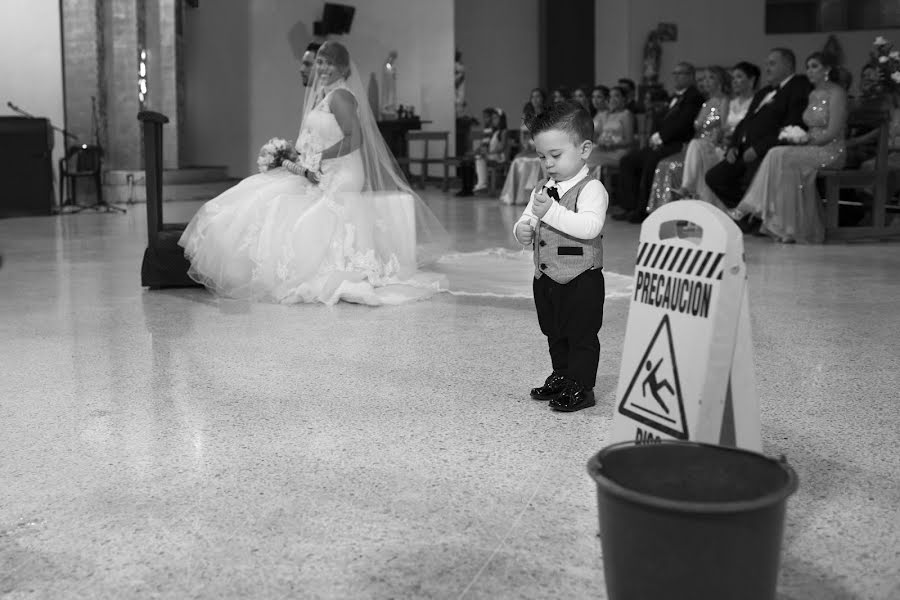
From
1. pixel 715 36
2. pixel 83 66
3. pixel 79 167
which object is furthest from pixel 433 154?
pixel 79 167

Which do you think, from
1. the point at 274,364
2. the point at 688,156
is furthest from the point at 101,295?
the point at 688,156

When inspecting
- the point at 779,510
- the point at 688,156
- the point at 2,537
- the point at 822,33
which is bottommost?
the point at 2,537

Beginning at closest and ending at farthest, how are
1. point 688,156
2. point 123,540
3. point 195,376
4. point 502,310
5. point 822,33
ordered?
point 123,540, point 195,376, point 502,310, point 688,156, point 822,33

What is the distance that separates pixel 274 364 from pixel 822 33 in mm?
15788

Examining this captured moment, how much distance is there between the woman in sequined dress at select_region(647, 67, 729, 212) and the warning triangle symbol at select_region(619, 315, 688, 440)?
7320mm

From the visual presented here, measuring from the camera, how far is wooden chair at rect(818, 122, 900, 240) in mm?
7988

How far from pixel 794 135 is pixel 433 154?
1047 cm

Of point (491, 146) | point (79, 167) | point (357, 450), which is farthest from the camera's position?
point (491, 146)

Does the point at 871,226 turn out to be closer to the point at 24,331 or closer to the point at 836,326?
the point at 836,326

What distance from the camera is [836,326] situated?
4473 mm

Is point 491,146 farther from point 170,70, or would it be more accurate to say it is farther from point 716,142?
point 716,142

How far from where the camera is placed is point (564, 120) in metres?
2.94

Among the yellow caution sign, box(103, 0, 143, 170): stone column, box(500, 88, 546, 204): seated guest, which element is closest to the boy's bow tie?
the yellow caution sign

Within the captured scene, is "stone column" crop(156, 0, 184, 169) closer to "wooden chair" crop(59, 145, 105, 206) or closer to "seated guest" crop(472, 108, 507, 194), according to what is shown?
"wooden chair" crop(59, 145, 105, 206)
